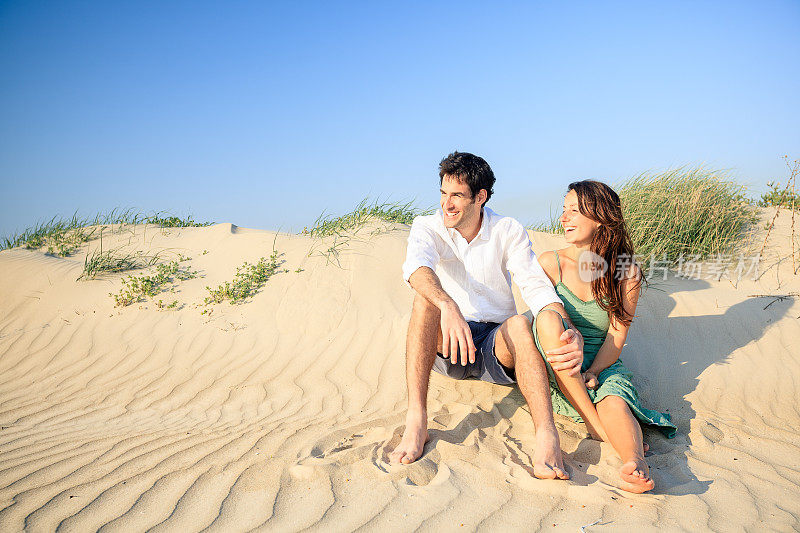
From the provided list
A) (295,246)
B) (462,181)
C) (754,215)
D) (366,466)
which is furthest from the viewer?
(754,215)

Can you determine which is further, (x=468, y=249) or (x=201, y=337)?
(x=201, y=337)

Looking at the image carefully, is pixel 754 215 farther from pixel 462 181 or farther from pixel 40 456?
pixel 40 456

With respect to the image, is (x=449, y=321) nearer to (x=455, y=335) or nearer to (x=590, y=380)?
(x=455, y=335)

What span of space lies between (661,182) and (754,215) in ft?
4.34

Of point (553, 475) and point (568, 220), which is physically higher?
point (568, 220)

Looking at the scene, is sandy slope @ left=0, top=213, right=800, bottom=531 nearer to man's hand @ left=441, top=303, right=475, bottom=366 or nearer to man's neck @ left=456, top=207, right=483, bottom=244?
man's hand @ left=441, top=303, right=475, bottom=366

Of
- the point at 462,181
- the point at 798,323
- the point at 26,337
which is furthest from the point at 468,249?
the point at 26,337

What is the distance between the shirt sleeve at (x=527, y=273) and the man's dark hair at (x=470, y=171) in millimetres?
328

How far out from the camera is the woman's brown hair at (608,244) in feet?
10.8

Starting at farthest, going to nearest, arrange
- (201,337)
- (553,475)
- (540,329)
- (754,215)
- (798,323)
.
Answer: (754,215)
(201,337)
(798,323)
(540,329)
(553,475)

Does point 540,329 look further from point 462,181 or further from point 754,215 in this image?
point 754,215

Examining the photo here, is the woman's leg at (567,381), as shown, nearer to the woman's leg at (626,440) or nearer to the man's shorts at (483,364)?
the woman's leg at (626,440)

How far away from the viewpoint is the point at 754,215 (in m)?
7.54

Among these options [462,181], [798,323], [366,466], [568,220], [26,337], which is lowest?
[26,337]
